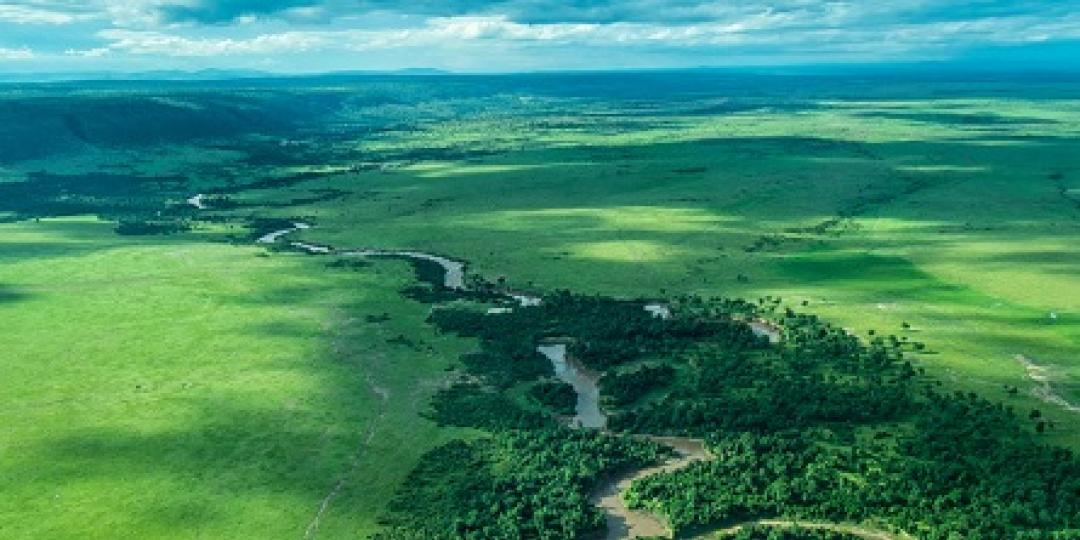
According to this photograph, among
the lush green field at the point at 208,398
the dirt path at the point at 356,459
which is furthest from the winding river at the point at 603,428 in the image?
the dirt path at the point at 356,459

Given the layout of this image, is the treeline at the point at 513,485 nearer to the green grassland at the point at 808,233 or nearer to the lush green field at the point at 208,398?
the lush green field at the point at 208,398

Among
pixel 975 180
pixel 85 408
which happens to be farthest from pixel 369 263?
pixel 975 180

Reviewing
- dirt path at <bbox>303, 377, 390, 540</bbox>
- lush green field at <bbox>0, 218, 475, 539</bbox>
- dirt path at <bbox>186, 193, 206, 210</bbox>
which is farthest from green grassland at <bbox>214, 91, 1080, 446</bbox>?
dirt path at <bbox>303, 377, 390, 540</bbox>

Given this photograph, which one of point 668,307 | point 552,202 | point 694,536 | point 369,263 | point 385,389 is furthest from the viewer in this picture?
point 552,202

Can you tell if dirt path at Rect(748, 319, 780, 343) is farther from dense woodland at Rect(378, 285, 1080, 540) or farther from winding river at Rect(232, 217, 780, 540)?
dense woodland at Rect(378, 285, 1080, 540)

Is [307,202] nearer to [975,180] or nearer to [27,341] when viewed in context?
[27,341]

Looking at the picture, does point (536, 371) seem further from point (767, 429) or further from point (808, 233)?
point (808, 233)
